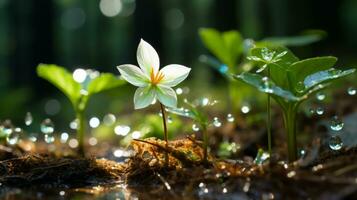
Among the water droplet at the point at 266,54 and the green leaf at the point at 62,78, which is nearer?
the water droplet at the point at 266,54

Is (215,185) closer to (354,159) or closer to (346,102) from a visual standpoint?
(354,159)

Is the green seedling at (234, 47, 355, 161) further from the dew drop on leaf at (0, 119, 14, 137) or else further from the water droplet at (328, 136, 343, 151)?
the dew drop on leaf at (0, 119, 14, 137)

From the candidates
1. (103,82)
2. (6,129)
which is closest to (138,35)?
(103,82)

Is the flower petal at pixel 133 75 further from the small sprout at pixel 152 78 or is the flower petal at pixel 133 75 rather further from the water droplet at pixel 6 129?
the water droplet at pixel 6 129

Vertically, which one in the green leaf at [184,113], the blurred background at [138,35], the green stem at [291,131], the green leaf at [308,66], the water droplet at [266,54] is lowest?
the blurred background at [138,35]

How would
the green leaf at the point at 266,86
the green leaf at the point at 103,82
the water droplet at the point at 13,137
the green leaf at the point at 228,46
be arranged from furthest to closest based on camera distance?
1. the green leaf at the point at 228,46
2. the green leaf at the point at 103,82
3. the water droplet at the point at 13,137
4. the green leaf at the point at 266,86

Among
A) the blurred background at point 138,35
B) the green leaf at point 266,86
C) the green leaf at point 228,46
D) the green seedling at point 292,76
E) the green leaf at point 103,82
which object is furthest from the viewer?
the blurred background at point 138,35

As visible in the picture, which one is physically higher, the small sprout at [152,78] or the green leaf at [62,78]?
the small sprout at [152,78]

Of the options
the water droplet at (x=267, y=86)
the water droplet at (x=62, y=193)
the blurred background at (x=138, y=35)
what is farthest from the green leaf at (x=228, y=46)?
the blurred background at (x=138, y=35)
